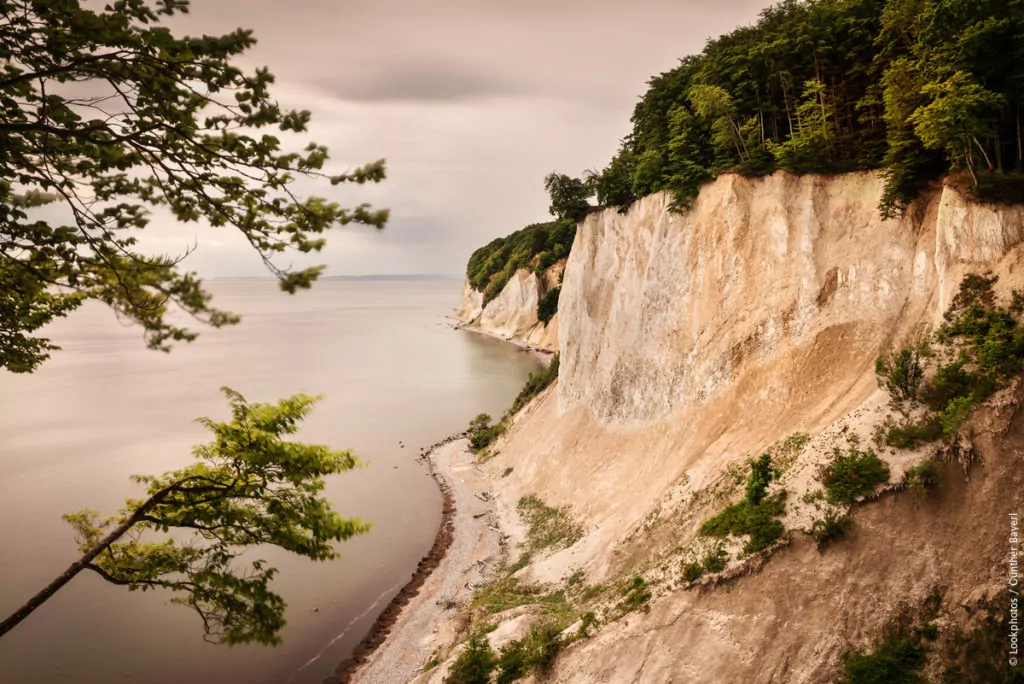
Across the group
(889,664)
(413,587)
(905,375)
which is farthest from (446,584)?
(905,375)

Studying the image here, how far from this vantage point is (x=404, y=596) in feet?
78.6

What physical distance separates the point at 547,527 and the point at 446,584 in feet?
18.2

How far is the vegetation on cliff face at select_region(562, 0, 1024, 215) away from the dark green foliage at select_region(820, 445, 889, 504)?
8548 mm

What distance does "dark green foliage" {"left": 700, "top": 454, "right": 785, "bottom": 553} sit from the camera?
1317cm

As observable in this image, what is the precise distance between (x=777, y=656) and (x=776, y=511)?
11.3ft

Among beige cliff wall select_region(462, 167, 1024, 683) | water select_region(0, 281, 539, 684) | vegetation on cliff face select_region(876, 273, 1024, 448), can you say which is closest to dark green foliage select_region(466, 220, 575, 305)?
water select_region(0, 281, 539, 684)

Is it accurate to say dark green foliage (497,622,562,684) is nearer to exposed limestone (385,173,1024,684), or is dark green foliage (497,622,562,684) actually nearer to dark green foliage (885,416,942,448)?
exposed limestone (385,173,1024,684)

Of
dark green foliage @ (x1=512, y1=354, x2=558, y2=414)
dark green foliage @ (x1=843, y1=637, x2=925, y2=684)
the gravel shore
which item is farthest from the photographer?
dark green foliage @ (x1=512, y1=354, x2=558, y2=414)

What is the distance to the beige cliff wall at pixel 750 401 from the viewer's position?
1212 cm

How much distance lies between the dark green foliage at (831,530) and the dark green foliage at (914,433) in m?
2.47

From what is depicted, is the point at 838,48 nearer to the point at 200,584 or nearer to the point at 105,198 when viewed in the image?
the point at 105,198

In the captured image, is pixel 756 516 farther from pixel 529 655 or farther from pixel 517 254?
pixel 517 254

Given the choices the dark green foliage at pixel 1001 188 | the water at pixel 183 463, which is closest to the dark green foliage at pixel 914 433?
the dark green foliage at pixel 1001 188

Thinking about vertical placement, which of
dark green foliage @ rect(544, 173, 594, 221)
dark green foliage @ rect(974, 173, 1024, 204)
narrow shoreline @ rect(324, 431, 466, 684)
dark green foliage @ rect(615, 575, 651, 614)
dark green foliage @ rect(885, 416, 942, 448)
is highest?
dark green foliage @ rect(544, 173, 594, 221)
